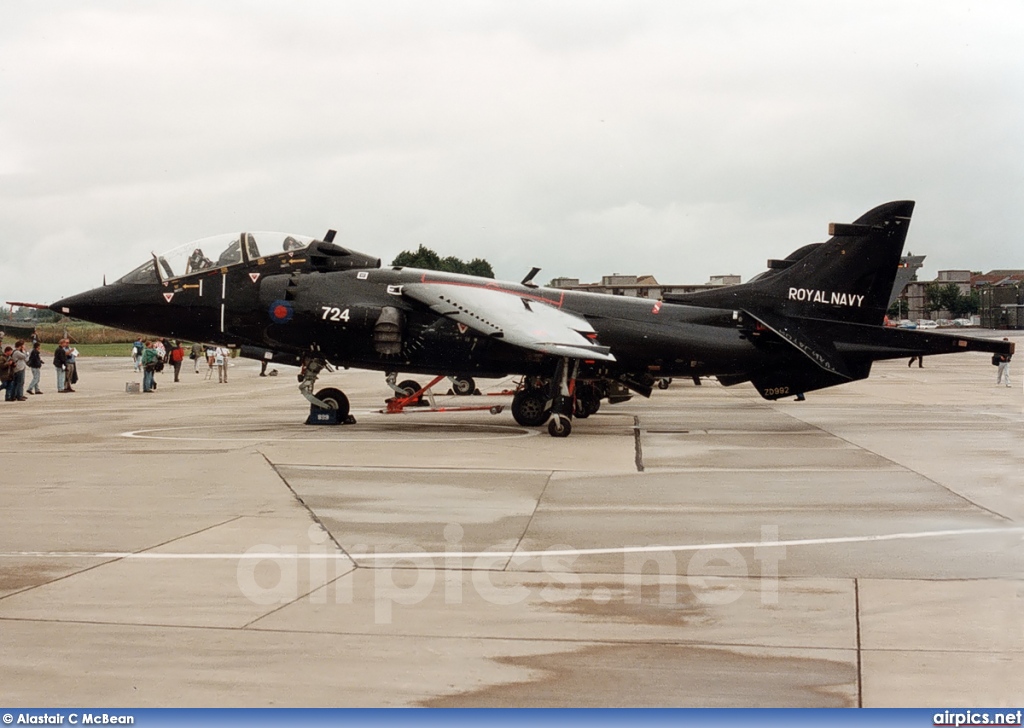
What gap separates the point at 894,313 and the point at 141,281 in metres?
158

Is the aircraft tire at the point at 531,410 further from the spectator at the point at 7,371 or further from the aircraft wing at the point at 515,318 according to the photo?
the spectator at the point at 7,371

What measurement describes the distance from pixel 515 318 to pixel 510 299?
138 centimetres

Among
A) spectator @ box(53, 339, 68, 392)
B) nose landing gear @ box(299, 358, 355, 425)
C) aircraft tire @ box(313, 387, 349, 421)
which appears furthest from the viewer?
spectator @ box(53, 339, 68, 392)

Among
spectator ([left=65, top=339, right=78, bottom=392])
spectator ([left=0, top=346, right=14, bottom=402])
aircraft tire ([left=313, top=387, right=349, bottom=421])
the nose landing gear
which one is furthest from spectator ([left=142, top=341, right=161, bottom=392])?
aircraft tire ([left=313, top=387, right=349, bottom=421])

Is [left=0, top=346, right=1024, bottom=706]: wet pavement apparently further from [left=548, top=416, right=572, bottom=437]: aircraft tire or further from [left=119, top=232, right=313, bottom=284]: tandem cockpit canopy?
[left=119, top=232, right=313, bottom=284]: tandem cockpit canopy

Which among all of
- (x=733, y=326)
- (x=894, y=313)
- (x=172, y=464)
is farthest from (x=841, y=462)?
(x=894, y=313)

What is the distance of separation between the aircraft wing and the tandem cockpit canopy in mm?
3144

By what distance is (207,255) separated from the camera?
20.0 m

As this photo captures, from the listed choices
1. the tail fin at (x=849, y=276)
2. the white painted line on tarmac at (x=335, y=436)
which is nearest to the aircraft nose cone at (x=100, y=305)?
the white painted line on tarmac at (x=335, y=436)

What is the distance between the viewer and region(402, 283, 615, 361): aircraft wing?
54.9ft

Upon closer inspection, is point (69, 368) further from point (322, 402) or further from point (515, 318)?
point (515, 318)

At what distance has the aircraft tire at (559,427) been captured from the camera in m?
18.2

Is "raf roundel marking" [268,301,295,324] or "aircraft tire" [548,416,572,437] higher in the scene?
"raf roundel marking" [268,301,295,324]

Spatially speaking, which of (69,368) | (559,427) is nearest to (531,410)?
(559,427)
